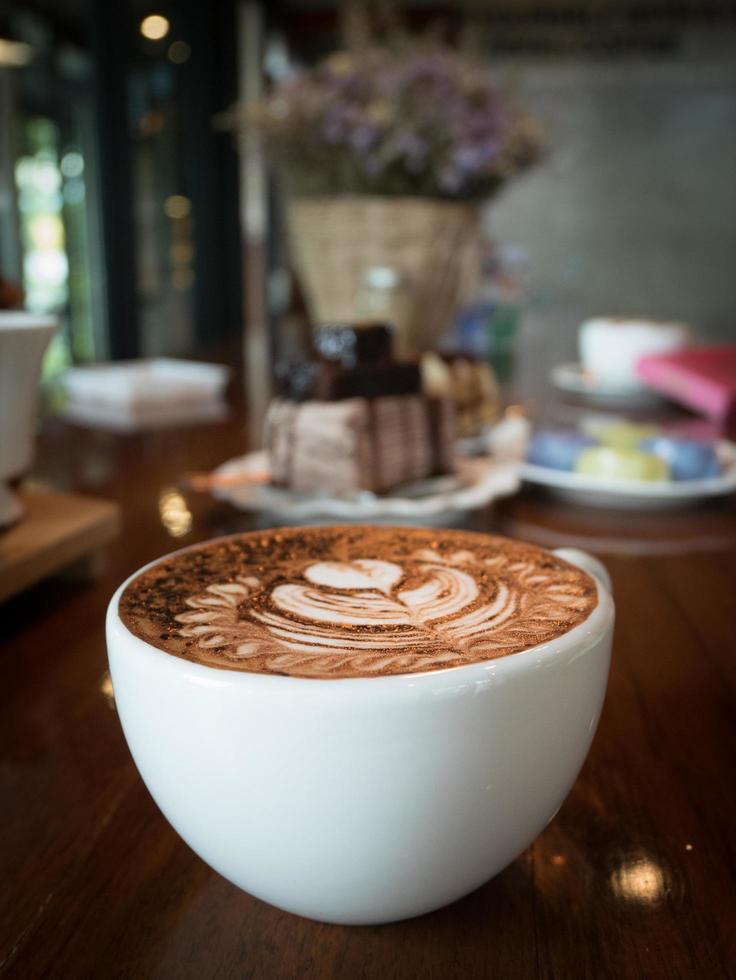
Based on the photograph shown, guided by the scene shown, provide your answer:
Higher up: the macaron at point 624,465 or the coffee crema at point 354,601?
the coffee crema at point 354,601

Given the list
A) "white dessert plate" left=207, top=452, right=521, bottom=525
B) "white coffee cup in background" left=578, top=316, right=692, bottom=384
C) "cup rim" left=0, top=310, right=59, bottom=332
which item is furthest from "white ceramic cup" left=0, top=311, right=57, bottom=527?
"white coffee cup in background" left=578, top=316, right=692, bottom=384

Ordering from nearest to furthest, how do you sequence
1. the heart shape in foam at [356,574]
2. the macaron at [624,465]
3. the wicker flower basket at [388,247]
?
the heart shape in foam at [356,574], the macaron at [624,465], the wicker flower basket at [388,247]

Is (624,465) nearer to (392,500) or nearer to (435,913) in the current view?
(392,500)

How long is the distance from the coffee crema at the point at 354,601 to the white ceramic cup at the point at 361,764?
0.01 metres

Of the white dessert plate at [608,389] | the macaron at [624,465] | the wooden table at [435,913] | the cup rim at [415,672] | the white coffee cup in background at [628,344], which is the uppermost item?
the cup rim at [415,672]

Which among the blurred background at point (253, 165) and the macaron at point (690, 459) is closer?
the macaron at point (690, 459)

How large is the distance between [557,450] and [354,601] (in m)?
0.65

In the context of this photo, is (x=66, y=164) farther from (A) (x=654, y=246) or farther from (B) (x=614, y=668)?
(A) (x=654, y=246)

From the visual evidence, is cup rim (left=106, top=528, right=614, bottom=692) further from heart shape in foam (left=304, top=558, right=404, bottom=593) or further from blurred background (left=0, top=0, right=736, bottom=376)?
blurred background (left=0, top=0, right=736, bottom=376)

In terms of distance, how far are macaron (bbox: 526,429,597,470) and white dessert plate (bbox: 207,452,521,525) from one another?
4cm

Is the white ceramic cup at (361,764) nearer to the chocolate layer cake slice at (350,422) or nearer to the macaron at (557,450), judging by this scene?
the chocolate layer cake slice at (350,422)

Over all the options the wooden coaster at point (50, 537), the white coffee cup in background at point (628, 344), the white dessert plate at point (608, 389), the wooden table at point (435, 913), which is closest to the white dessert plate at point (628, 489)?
the wooden table at point (435, 913)

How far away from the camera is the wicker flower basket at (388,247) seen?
189 cm

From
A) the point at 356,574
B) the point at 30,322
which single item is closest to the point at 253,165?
the point at 30,322
